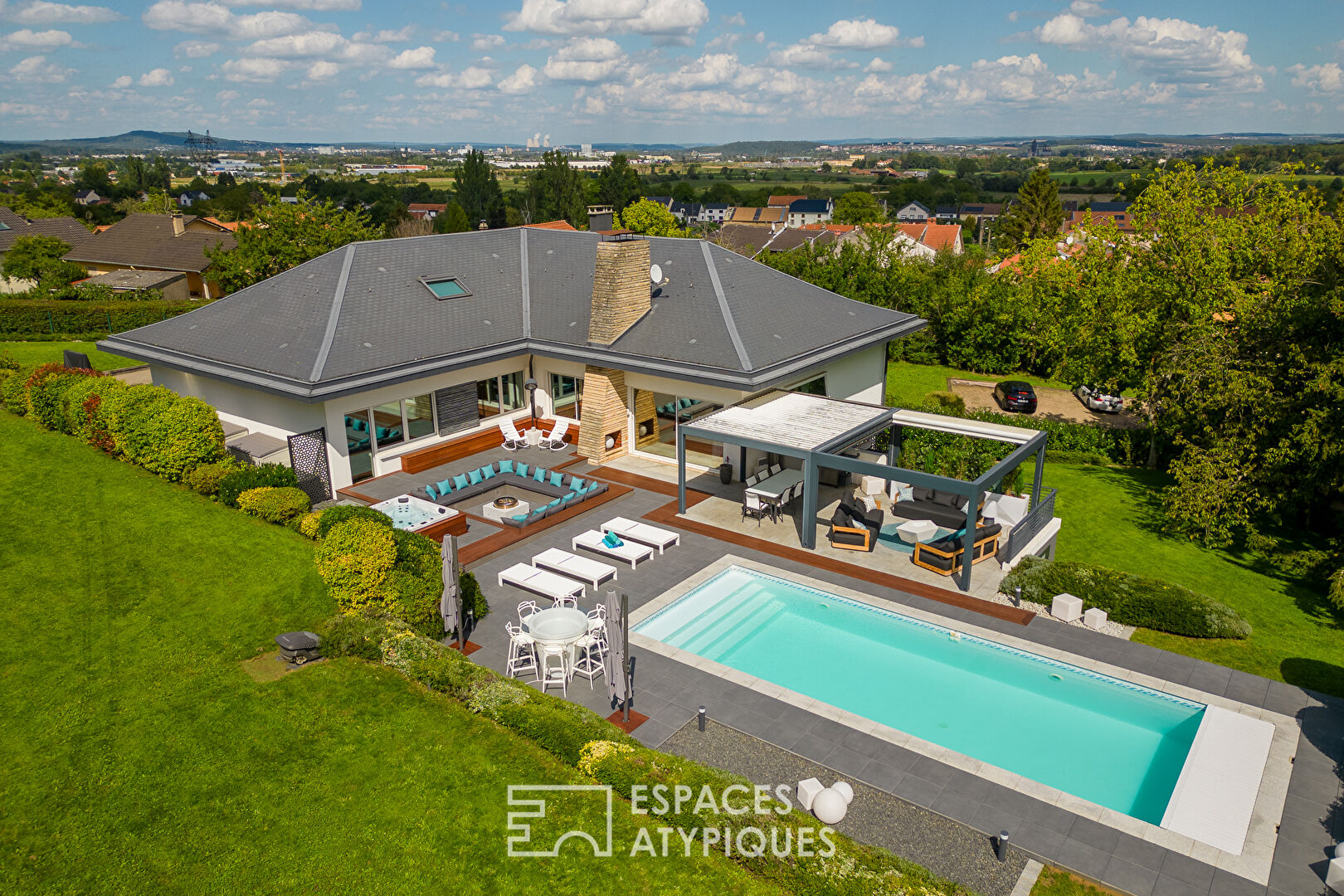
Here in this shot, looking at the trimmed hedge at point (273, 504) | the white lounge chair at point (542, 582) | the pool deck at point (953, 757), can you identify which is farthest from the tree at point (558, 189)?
the pool deck at point (953, 757)

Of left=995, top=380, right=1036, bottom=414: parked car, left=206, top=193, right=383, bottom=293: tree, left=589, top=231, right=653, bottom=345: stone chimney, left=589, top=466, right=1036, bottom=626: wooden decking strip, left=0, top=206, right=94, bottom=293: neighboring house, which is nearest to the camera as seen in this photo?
left=589, top=466, right=1036, bottom=626: wooden decking strip

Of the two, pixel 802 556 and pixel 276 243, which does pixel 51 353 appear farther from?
pixel 802 556

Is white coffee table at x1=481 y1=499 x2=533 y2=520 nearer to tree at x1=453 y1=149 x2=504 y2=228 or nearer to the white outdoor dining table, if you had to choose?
the white outdoor dining table

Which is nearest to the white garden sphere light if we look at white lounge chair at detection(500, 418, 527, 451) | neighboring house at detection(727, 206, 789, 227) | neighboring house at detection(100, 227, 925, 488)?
neighboring house at detection(100, 227, 925, 488)

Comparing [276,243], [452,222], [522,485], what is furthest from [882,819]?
[452,222]

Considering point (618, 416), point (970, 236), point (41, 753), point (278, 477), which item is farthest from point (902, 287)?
point (970, 236)

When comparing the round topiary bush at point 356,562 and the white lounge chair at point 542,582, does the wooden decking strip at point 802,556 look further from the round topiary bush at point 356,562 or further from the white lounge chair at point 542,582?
the round topiary bush at point 356,562
